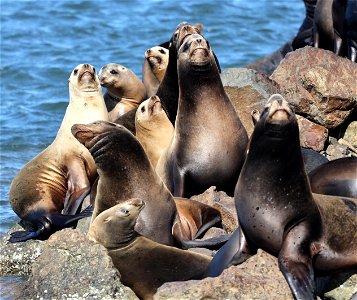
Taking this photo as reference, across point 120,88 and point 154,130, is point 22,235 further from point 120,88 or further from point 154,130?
point 120,88

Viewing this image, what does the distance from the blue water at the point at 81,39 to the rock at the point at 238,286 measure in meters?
7.13

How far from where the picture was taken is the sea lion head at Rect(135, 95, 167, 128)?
10371 millimetres

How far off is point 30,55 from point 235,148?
13028 mm

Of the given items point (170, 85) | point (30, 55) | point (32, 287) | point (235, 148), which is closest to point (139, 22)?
point (30, 55)

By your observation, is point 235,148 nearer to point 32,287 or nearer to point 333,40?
point 32,287

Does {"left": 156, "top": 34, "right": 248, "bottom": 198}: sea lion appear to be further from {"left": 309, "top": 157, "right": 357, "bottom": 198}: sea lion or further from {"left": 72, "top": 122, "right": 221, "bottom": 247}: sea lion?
{"left": 72, "top": 122, "right": 221, "bottom": 247}: sea lion

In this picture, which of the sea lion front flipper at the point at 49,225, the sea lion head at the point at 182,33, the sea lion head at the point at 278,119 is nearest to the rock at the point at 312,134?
the sea lion head at the point at 182,33

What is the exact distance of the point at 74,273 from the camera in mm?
7559

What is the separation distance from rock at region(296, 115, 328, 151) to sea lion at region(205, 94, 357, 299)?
323 cm

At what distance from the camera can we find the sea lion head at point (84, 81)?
1104 centimetres

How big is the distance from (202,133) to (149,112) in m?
0.96

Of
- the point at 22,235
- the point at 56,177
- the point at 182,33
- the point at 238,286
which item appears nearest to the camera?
the point at 238,286

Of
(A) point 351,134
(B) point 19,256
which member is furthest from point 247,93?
(B) point 19,256

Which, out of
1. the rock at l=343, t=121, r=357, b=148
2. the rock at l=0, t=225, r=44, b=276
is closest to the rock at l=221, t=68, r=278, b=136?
the rock at l=343, t=121, r=357, b=148
